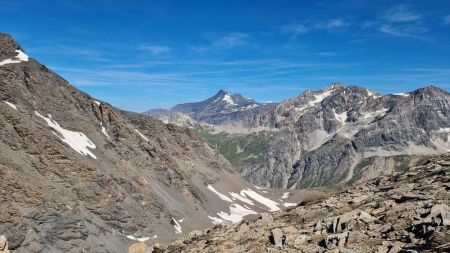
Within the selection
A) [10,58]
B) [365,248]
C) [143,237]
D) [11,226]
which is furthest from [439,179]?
[10,58]

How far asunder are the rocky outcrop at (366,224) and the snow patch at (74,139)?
108471 millimetres

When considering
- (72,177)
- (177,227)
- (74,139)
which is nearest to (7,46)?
(74,139)

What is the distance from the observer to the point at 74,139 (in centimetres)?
13750

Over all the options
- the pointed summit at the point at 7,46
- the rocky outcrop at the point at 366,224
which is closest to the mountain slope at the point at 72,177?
the pointed summit at the point at 7,46

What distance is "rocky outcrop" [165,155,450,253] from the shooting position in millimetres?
18594

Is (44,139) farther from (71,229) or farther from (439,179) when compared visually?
(439,179)

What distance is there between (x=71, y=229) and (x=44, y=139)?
27233 mm

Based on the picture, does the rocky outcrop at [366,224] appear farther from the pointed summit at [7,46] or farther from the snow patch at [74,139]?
the pointed summit at [7,46]

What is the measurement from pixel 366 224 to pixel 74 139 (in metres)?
127

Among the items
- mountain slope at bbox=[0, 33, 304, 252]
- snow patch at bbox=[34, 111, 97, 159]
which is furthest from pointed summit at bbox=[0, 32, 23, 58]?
snow patch at bbox=[34, 111, 97, 159]

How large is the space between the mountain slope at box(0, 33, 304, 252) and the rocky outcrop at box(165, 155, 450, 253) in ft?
257

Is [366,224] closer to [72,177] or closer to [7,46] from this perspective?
[72,177]

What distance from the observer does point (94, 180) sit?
122 meters

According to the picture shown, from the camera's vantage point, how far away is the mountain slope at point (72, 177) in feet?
329
